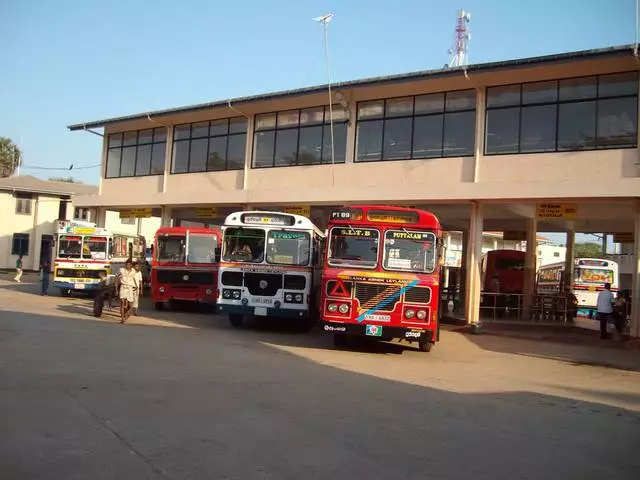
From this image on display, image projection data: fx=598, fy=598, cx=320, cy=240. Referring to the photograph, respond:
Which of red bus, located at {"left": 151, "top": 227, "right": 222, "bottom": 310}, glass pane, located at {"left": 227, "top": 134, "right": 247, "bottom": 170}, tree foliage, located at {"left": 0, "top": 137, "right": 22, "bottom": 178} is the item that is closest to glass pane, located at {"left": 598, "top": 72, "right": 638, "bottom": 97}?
red bus, located at {"left": 151, "top": 227, "right": 222, "bottom": 310}

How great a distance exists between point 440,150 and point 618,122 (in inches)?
220

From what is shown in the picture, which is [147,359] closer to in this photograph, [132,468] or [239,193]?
[132,468]

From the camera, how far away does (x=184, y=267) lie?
20.5 meters

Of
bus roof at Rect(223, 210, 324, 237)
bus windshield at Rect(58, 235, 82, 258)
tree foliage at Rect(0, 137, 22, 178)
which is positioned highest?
tree foliage at Rect(0, 137, 22, 178)

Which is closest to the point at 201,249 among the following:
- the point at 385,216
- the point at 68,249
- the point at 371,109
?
the point at 68,249

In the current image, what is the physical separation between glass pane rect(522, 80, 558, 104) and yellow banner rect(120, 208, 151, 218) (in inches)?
726

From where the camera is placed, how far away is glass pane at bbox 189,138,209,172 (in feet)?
90.6

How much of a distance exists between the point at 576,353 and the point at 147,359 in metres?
11.4

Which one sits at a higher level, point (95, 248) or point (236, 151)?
point (236, 151)

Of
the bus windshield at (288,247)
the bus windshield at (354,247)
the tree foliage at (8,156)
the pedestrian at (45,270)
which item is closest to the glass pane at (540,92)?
the bus windshield at (288,247)

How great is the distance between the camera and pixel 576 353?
1612cm

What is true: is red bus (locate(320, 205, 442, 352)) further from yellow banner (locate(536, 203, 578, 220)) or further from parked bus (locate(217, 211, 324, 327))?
yellow banner (locate(536, 203, 578, 220))

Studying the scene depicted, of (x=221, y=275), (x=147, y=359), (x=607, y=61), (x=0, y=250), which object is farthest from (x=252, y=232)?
(x=0, y=250)

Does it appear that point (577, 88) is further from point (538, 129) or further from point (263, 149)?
point (263, 149)
